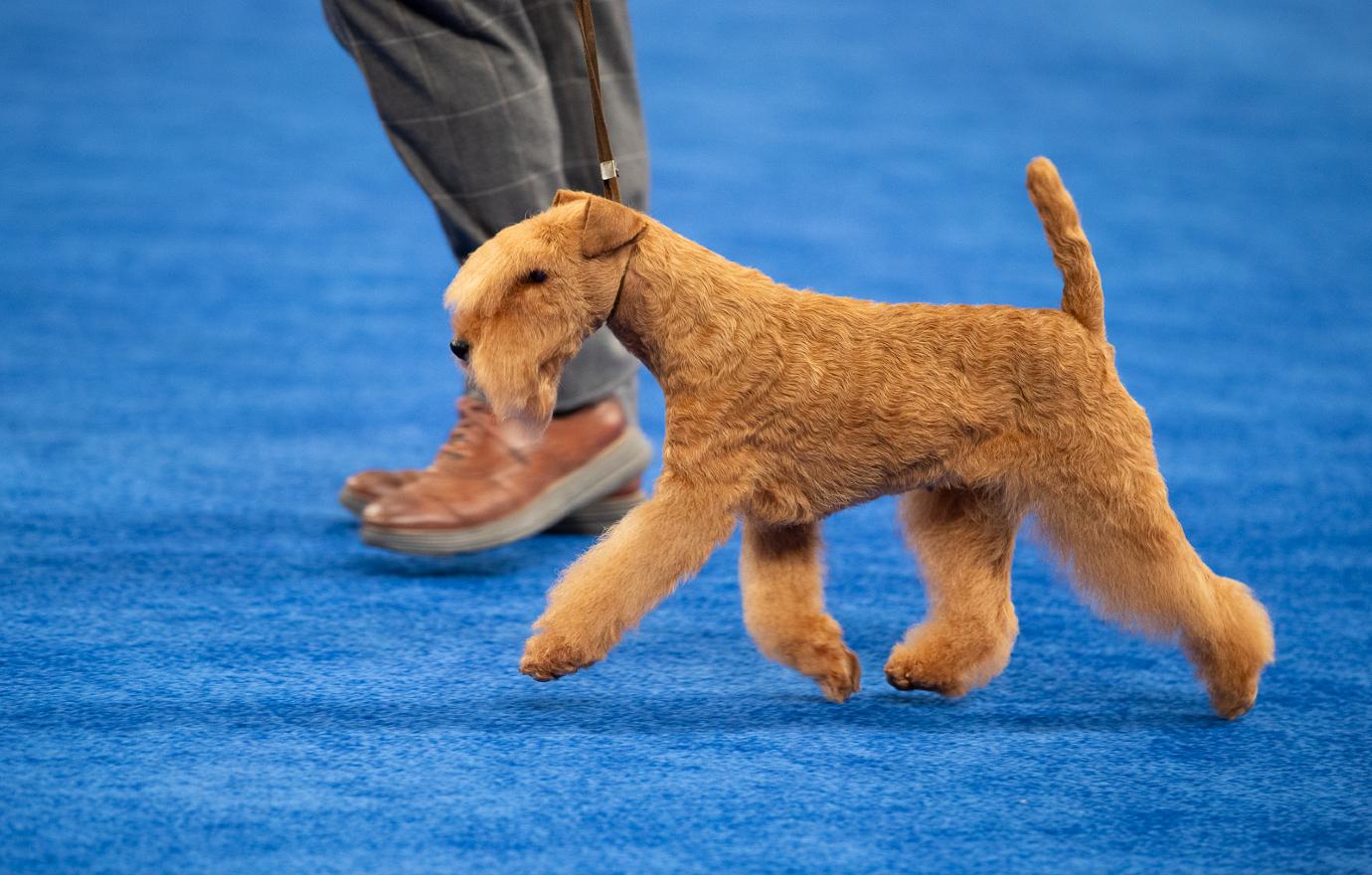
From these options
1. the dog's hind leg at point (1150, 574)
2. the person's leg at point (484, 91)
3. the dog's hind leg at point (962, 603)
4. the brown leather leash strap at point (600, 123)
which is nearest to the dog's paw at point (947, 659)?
the dog's hind leg at point (962, 603)

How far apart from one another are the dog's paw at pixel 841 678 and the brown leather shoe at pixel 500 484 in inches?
24.9

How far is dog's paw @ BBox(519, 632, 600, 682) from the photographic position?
1.34m

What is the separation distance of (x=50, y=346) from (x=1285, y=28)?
535 centimetres

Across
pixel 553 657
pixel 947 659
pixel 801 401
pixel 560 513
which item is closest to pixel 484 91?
pixel 560 513

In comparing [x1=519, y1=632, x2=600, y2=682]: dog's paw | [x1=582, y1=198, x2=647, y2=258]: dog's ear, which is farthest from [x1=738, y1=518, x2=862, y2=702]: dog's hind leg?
[x1=582, y1=198, x2=647, y2=258]: dog's ear

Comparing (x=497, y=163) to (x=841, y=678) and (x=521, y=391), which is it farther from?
(x=841, y=678)

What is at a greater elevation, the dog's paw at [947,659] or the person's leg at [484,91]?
the person's leg at [484,91]

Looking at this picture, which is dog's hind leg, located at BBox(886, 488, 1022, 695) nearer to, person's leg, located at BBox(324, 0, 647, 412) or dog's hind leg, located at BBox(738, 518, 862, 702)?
dog's hind leg, located at BBox(738, 518, 862, 702)

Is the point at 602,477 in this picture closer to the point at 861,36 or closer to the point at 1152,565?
the point at 1152,565

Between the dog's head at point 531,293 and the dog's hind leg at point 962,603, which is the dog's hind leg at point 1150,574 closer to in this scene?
the dog's hind leg at point 962,603

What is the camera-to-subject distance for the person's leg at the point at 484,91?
71.4 inches

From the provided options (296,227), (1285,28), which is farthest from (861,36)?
(296,227)

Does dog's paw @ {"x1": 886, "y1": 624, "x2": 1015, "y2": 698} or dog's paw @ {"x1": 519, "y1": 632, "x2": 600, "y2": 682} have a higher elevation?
dog's paw @ {"x1": 519, "y1": 632, "x2": 600, "y2": 682}

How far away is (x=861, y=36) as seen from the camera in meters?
6.13
